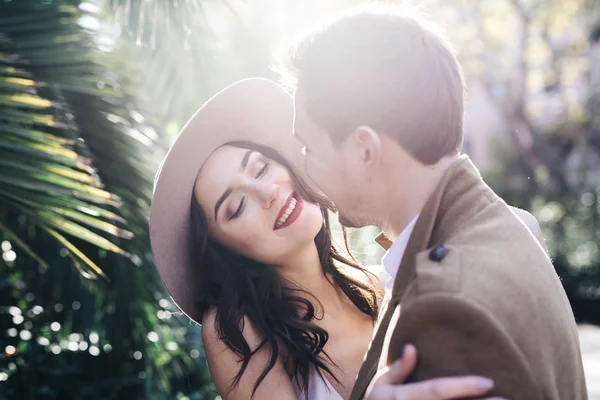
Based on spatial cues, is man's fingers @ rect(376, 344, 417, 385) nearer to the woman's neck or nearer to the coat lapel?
the coat lapel

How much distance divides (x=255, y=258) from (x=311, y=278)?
232mm

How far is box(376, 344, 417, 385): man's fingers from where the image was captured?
147cm

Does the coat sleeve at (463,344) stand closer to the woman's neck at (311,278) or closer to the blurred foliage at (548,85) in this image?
the woman's neck at (311,278)

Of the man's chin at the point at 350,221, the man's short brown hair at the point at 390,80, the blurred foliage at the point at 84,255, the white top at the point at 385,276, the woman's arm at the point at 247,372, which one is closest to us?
the man's short brown hair at the point at 390,80

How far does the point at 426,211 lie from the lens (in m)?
1.63

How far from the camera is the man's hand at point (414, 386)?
4.65 ft

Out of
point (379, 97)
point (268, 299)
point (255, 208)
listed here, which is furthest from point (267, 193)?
point (379, 97)

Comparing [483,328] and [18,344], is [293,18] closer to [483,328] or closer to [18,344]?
[18,344]

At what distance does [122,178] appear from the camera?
3566 millimetres

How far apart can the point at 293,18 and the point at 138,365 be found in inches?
202

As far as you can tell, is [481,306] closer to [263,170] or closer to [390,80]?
[390,80]

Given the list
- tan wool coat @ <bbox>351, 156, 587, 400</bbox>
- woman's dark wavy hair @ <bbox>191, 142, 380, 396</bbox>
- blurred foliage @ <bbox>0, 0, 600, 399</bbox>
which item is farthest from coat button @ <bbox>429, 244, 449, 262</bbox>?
blurred foliage @ <bbox>0, 0, 600, 399</bbox>

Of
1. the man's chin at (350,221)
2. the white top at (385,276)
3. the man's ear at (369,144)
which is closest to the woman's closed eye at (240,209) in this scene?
the white top at (385,276)

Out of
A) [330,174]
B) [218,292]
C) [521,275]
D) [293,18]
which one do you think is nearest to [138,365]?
[218,292]
